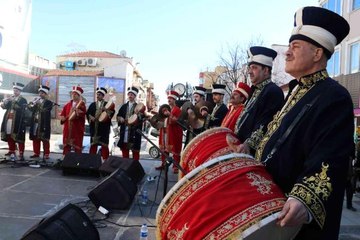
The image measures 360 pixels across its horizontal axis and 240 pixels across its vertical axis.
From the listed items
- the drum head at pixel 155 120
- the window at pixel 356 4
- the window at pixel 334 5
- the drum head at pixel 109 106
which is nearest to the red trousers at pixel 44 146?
the drum head at pixel 109 106

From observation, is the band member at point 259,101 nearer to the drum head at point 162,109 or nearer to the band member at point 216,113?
the band member at point 216,113

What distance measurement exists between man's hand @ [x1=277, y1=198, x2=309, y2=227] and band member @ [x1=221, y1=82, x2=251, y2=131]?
3.18 m

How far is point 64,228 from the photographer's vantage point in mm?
3133

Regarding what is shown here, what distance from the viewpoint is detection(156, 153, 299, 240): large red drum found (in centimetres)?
161

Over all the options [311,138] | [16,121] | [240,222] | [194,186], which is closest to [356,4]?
[16,121]

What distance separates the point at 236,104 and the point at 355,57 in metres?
11.8

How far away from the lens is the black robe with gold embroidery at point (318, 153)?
1.72 metres

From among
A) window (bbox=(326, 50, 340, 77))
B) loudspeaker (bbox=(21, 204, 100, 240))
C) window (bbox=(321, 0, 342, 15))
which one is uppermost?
window (bbox=(321, 0, 342, 15))

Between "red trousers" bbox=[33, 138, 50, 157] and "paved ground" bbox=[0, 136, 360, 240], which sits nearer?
"paved ground" bbox=[0, 136, 360, 240]

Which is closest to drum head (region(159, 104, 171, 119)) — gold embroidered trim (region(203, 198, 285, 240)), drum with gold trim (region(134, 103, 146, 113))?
drum with gold trim (region(134, 103, 146, 113))

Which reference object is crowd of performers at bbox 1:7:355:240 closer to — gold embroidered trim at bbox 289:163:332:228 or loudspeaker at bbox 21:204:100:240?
gold embroidered trim at bbox 289:163:332:228

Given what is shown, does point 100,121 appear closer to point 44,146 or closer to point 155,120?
point 155,120

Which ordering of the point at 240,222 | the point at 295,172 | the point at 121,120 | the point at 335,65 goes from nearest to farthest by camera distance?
the point at 240,222 < the point at 295,172 < the point at 121,120 < the point at 335,65

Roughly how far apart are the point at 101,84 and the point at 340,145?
38.4 m
